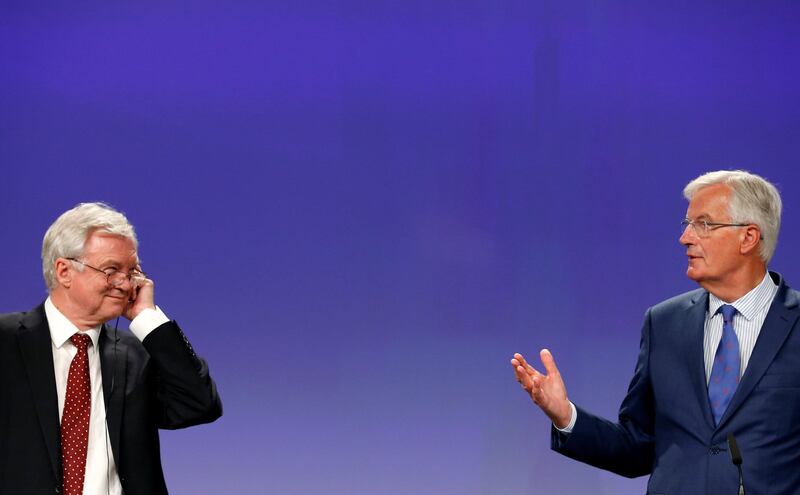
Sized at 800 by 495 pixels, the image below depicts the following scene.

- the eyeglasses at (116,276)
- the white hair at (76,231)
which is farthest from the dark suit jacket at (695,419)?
the white hair at (76,231)

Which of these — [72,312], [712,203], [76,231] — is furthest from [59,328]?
[712,203]

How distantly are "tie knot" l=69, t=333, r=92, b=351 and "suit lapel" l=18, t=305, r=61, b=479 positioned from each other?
0.07 metres

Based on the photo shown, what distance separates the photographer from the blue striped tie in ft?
9.29

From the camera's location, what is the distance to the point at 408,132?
4.32 metres

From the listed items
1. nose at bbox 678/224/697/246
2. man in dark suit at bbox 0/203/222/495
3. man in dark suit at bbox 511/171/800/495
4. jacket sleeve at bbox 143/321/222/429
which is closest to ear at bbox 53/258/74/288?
man in dark suit at bbox 0/203/222/495

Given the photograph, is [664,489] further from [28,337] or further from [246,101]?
[246,101]

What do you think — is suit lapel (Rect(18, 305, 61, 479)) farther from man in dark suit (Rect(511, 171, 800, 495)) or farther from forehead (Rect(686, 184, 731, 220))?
forehead (Rect(686, 184, 731, 220))

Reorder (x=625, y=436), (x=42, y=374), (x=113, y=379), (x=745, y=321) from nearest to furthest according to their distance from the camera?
(x=42, y=374)
(x=113, y=379)
(x=745, y=321)
(x=625, y=436)

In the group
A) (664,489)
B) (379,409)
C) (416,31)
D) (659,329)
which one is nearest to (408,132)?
(416,31)

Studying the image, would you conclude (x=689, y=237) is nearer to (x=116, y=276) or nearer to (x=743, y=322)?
(x=743, y=322)

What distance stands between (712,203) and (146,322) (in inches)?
62.4

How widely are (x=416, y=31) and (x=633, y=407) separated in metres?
1.94

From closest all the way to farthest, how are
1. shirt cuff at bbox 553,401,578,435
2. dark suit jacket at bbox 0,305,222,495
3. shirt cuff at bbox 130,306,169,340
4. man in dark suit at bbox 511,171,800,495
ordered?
dark suit jacket at bbox 0,305,222,495 → man in dark suit at bbox 511,171,800,495 → shirt cuff at bbox 130,306,169,340 → shirt cuff at bbox 553,401,578,435

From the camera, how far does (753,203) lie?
9.73ft
